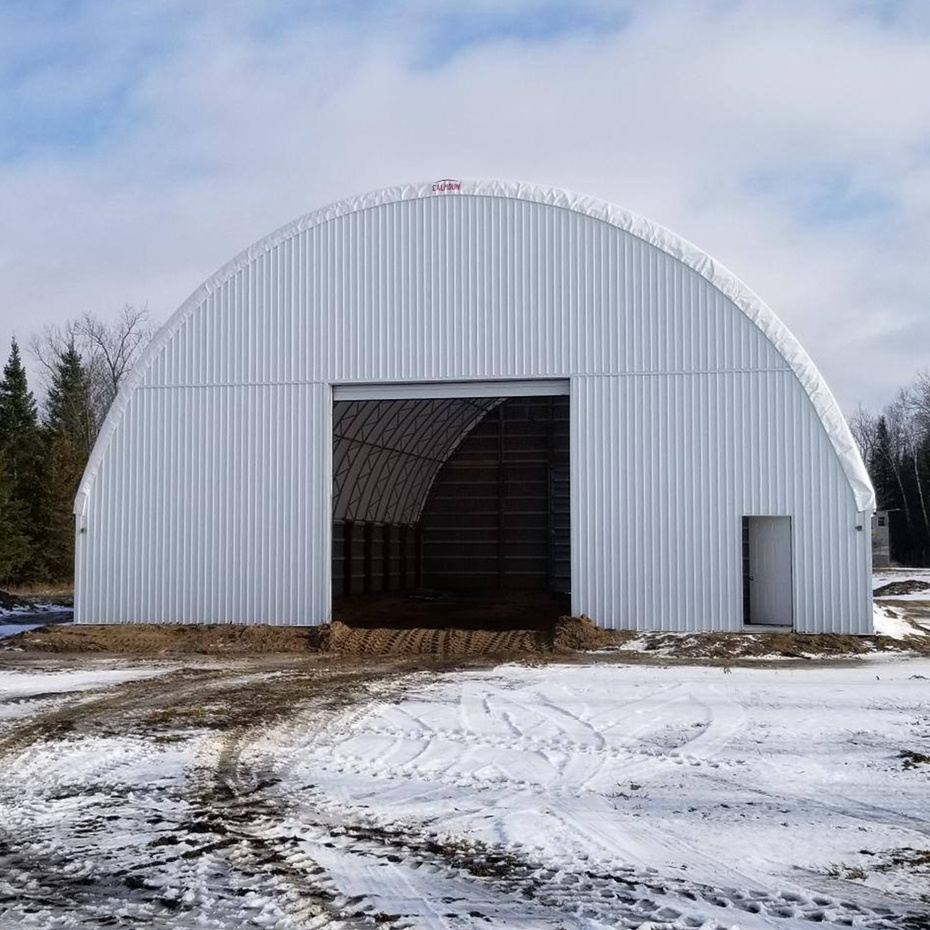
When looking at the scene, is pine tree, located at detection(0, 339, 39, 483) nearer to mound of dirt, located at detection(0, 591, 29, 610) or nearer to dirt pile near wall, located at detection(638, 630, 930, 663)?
mound of dirt, located at detection(0, 591, 29, 610)

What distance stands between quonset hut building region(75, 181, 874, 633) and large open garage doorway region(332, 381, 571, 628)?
1075 cm

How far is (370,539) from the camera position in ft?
125

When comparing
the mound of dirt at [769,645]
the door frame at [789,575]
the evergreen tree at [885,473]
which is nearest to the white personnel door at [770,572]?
the door frame at [789,575]

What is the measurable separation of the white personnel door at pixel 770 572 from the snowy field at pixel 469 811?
6490mm

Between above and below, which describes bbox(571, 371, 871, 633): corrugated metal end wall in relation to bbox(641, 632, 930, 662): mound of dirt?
above

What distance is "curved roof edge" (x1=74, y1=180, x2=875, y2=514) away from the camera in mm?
22188

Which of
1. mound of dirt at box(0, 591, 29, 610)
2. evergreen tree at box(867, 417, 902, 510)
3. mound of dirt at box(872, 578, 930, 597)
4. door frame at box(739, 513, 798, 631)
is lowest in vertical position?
mound of dirt at box(872, 578, 930, 597)

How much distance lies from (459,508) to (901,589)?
16913 millimetres

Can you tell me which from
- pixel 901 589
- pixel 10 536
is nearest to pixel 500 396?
pixel 901 589

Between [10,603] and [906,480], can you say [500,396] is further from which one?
[906,480]

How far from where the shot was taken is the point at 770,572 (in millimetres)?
23062

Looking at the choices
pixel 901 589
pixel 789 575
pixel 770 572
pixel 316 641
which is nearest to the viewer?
pixel 789 575

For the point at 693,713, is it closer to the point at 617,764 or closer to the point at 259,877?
the point at 617,764

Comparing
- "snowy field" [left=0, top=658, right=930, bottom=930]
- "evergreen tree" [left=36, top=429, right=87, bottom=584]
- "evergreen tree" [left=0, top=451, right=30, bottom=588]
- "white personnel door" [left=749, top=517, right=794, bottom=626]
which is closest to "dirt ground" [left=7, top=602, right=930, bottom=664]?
"white personnel door" [left=749, top=517, right=794, bottom=626]
